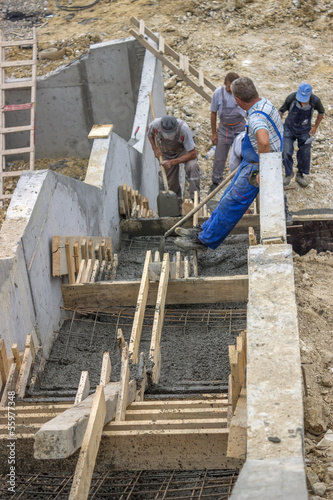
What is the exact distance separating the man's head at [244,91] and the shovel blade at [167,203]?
3.51 meters

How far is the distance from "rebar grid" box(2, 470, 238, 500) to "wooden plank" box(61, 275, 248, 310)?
2.39 m

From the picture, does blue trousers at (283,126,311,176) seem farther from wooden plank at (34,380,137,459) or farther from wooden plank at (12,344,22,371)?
wooden plank at (34,380,137,459)

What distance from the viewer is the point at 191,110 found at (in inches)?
540

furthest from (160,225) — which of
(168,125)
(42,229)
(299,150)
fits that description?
(299,150)

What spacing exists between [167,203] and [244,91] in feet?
12.2

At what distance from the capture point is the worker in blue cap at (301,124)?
9.59 m

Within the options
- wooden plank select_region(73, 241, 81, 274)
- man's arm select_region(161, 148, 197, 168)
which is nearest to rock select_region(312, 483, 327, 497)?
wooden plank select_region(73, 241, 81, 274)

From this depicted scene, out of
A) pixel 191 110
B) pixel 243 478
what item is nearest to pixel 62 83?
pixel 191 110

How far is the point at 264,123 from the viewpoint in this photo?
17.6 feet

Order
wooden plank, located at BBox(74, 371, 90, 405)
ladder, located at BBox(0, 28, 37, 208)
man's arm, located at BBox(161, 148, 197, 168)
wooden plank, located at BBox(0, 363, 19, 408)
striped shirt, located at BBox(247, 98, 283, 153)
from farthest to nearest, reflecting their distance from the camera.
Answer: ladder, located at BBox(0, 28, 37, 208), man's arm, located at BBox(161, 148, 197, 168), striped shirt, located at BBox(247, 98, 283, 153), wooden plank, located at BBox(0, 363, 19, 408), wooden plank, located at BBox(74, 371, 90, 405)

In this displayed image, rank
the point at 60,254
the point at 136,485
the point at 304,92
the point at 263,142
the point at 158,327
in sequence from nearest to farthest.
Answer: the point at 136,485 → the point at 158,327 → the point at 263,142 → the point at 60,254 → the point at 304,92

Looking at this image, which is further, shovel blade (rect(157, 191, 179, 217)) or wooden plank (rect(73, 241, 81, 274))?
shovel blade (rect(157, 191, 179, 217))

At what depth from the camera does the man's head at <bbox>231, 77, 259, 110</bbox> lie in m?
5.46

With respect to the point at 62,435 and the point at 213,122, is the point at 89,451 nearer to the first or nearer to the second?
the point at 62,435
